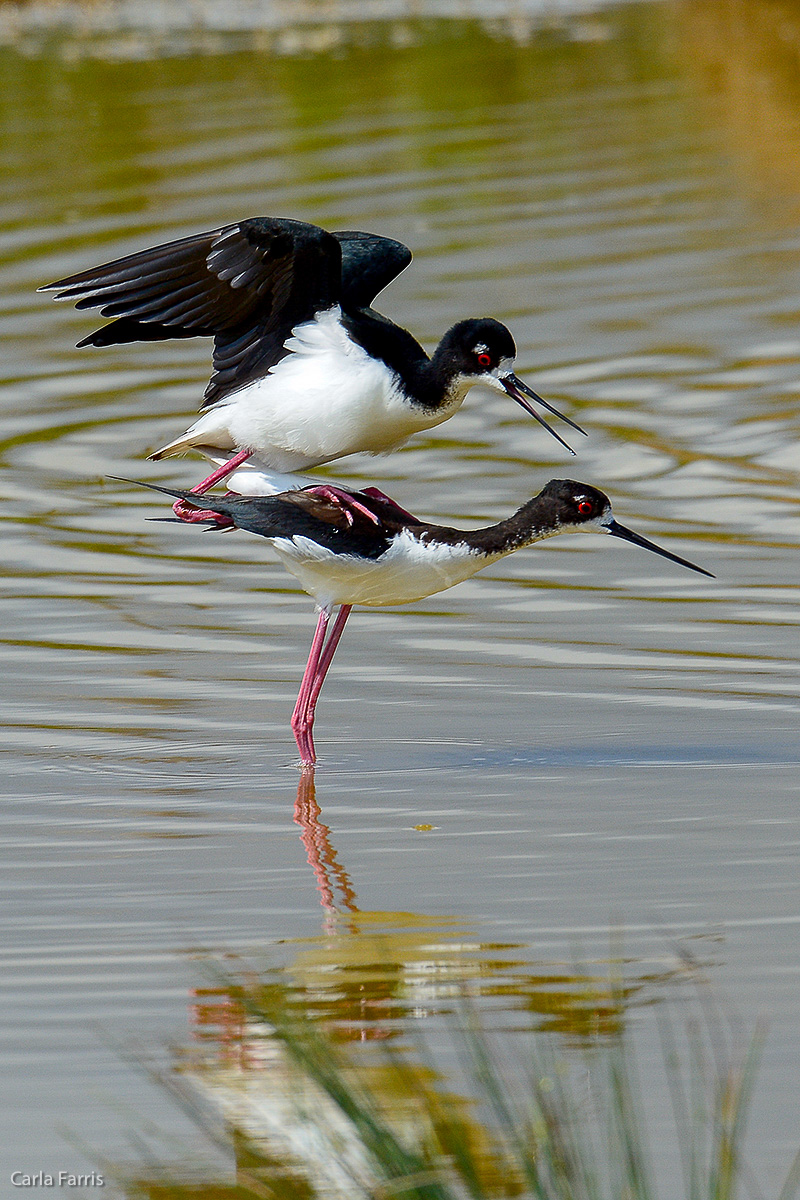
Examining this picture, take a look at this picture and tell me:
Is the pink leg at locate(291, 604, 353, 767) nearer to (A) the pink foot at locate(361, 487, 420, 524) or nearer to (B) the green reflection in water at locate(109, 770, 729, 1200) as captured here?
(A) the pink foot at locate(361, 487, 420, 524)

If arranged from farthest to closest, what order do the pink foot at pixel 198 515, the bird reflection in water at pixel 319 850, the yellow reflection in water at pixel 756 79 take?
the yellow reflection in water at pixel 756 79 < the pink foot at pixel 198 515 < the bird reflection in water at pixel 319 850

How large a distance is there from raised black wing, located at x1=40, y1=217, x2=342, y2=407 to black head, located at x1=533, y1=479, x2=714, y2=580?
1.03 m

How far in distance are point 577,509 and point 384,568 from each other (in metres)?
0.64

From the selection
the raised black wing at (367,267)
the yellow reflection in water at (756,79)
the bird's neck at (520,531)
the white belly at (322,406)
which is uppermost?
the yellow reflection in water at (756,79)

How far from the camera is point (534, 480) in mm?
10148

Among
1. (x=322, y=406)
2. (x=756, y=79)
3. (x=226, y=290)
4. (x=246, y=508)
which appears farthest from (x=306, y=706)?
(x=756, y=79)

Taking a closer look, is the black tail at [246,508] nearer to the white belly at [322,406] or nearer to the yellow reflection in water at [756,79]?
the white belly at [322,406]

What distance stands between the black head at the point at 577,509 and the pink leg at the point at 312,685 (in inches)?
31.3

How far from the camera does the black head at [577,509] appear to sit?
7.02 m

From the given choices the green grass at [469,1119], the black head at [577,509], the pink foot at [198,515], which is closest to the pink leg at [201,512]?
the pink foot at [198,515]

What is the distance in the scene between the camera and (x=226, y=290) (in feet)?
24.6

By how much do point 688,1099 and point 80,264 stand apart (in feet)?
36.4

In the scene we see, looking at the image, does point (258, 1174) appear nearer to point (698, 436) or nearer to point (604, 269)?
point (698, 436)

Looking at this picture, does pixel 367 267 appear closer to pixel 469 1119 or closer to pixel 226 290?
pixel 226 290
